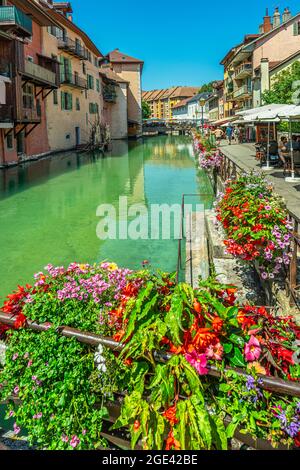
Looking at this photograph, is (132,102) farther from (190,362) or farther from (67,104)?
(190,362)

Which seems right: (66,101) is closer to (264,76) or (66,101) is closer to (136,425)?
(264,76)

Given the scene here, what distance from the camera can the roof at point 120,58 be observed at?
69.5 meters

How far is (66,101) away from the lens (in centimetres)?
3759

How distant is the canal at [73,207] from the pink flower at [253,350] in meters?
5.61

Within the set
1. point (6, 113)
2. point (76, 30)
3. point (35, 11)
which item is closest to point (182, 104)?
point (76, 30)

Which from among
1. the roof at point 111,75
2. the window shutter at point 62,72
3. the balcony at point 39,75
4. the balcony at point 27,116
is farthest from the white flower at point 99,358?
the roof at point 111,75

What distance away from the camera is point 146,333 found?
216 cm

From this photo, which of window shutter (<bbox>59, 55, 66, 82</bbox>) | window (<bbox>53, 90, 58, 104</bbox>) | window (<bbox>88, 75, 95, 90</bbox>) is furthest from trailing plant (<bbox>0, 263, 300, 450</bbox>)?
window (<bbox>88, 75, 95, 90</bbox>)

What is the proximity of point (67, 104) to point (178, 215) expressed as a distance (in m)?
28.9

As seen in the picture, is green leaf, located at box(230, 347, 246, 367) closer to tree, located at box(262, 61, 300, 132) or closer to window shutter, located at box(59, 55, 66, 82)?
tree, located at box(262, 61, 300, 132)

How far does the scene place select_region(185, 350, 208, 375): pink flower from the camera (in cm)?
203

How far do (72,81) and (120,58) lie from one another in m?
37.8

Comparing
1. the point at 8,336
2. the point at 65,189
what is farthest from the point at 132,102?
the point at 8,336

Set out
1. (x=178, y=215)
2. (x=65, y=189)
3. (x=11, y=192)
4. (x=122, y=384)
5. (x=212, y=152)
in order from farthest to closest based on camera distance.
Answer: (x=65, y=189), (x=11, y=192), (x=212, y=152), (x=178, y=215), (x=122, y=384)
